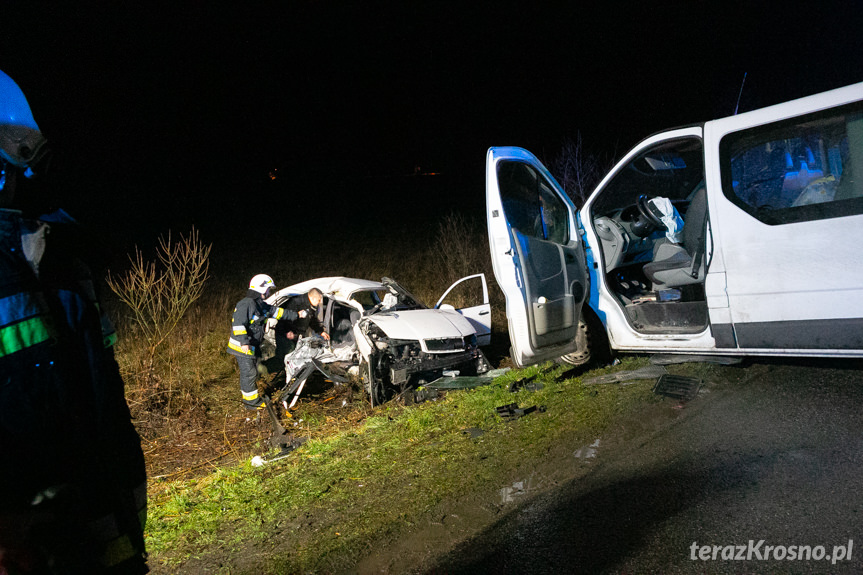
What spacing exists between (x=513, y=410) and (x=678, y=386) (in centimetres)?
150

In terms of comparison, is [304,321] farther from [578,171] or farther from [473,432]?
[578,171]

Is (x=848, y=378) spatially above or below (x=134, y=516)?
below

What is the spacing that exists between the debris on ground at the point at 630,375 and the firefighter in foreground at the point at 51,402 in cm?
467

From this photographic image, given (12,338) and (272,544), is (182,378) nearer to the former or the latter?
(272,544)

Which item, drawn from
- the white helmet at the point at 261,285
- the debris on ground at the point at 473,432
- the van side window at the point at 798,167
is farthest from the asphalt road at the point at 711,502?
the white helmet at the point at 261,285

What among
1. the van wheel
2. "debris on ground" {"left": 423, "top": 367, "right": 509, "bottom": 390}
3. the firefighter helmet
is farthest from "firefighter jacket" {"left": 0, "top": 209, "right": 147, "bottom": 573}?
"debris on ground" {"left": 423, "top": 367, "right": 509, "bottom": 390}

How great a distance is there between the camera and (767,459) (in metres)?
3.30

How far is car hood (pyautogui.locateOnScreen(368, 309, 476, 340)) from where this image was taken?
20.9 ft

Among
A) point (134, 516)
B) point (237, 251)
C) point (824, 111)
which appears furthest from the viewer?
point (237, 251)

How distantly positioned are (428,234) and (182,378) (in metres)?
18.4

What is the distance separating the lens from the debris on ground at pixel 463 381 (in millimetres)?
6322

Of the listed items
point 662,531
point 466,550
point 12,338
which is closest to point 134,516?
point 12,338

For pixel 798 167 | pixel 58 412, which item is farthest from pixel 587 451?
pixel 58 412

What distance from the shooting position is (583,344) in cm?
572
